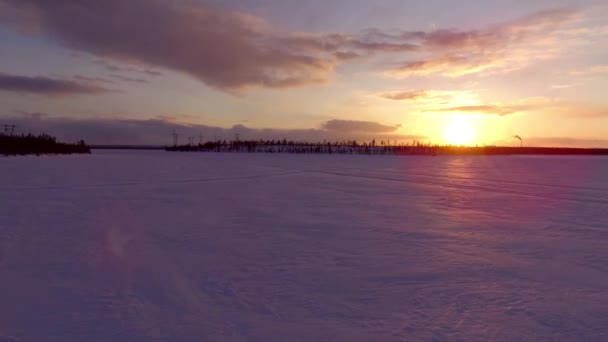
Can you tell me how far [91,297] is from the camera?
310 cm

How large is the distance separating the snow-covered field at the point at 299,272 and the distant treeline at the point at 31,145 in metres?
16.8

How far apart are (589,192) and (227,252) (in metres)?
9.04

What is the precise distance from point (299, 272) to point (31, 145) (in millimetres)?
24708

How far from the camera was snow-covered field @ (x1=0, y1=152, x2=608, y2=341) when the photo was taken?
105 inches

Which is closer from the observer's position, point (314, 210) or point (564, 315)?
point (564, 315)

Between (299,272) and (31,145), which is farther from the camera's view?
(31,145)

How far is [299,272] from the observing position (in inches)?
146

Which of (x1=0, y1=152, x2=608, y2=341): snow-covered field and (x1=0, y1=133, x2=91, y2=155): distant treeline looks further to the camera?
(x1=0, y1=133, x2=91, y2=155): distant treeline

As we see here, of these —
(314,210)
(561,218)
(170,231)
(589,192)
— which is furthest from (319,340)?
(589,192)

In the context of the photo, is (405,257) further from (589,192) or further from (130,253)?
(589,192)

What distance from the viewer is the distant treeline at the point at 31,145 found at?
21578 mm

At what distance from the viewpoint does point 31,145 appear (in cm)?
2361

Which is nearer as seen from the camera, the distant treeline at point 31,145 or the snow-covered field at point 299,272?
the snow-covered field at point 299,272

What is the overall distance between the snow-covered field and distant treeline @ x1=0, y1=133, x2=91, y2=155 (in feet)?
55.2
